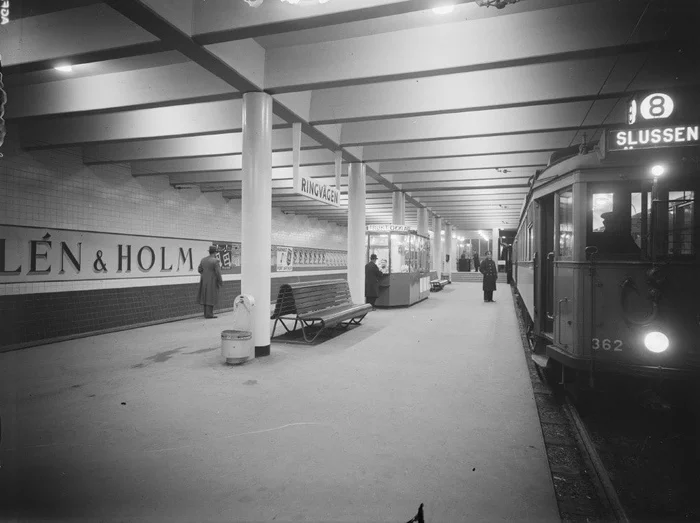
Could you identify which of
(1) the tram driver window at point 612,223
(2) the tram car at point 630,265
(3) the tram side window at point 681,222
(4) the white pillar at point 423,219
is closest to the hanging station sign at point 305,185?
(2) the tram car at point 630,265

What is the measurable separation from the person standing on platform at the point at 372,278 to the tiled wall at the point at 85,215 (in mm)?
4838

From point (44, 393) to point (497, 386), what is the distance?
18.8 ft

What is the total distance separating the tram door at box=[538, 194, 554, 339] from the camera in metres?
5.85

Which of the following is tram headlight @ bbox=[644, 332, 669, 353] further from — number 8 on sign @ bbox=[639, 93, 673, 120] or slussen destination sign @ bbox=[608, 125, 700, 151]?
number 8 on sign @ bbox=[639, 93, 673, 120]

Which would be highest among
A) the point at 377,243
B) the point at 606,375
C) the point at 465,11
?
the point at 465,11

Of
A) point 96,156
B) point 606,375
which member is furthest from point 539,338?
point 96,156

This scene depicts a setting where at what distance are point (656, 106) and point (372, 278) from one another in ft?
35.6

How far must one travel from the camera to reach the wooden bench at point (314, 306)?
8.24 m

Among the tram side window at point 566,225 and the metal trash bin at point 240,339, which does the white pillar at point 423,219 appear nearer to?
the metal trash bin at point 240,339

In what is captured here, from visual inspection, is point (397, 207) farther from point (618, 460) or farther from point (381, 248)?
point (618, 460)

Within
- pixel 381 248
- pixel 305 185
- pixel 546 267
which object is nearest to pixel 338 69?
pixel 305 185

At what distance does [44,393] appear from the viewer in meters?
5.17

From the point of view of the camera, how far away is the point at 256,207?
7.22 m

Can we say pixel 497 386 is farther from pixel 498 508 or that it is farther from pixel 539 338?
pixel 498 508
